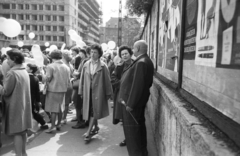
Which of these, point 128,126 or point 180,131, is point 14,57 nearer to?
point 128,126

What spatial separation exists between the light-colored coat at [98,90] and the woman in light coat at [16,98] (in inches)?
55.0

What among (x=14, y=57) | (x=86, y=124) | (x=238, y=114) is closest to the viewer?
(x=238, y=114)

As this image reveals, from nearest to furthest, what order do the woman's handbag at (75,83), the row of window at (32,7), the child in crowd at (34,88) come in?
1. the child in crowd at (34,88)
2. the woman's handbag at (75,83)
3. the row of window at (32,7)

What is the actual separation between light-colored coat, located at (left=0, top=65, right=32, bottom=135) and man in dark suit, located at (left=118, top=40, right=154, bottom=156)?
4.93 feet

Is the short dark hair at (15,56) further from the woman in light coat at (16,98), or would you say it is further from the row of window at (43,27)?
the row of window at (43,27)

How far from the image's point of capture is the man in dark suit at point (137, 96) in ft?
9.88

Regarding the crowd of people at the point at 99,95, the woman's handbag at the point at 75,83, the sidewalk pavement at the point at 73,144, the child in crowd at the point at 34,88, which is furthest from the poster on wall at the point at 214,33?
the woman's handbag at the point at 75,83

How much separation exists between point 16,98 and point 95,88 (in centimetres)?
160

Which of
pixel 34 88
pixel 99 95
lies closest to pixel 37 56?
pixel 34 88

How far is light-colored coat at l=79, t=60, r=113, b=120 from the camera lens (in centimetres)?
446

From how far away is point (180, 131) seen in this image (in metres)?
1.94

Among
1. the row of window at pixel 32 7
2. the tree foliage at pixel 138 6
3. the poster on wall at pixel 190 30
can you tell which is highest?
the row of window at pixel 32 7

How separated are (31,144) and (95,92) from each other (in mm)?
1584

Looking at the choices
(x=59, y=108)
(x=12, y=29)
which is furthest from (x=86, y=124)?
(x=12, y=29)
